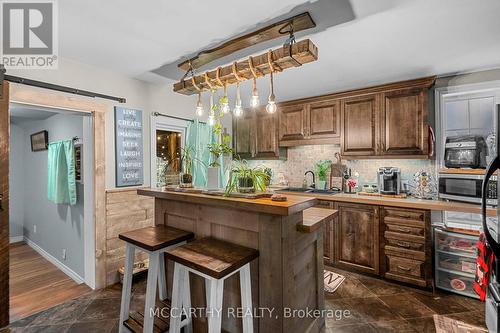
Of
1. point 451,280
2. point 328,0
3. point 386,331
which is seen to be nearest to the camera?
point 328,0

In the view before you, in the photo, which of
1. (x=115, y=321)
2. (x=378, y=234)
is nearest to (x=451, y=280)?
(x=378, y=234)

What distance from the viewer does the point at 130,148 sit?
119 inches

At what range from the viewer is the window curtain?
380 centimetres

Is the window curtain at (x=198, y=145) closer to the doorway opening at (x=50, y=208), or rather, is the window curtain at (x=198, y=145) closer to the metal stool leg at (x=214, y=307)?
the doorway opening at (x=50, y=208)

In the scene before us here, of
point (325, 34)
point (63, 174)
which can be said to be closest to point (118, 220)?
point (63, 174)

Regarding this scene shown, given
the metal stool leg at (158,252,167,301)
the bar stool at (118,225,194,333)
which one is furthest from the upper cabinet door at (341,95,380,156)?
the metal stool leg at (158,252,167,301)

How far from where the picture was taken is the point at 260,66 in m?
1.69

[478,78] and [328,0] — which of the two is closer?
[328,0]

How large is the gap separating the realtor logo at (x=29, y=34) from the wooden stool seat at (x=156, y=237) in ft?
5.52

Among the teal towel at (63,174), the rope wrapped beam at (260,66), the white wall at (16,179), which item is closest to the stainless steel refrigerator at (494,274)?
the rope wrapped beam at (260,66)

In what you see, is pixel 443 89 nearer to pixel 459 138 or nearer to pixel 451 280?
pixel 459 138

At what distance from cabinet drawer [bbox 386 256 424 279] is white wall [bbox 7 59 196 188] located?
3195 millimetres

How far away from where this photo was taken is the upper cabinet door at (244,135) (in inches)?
176

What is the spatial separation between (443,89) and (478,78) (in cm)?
32
